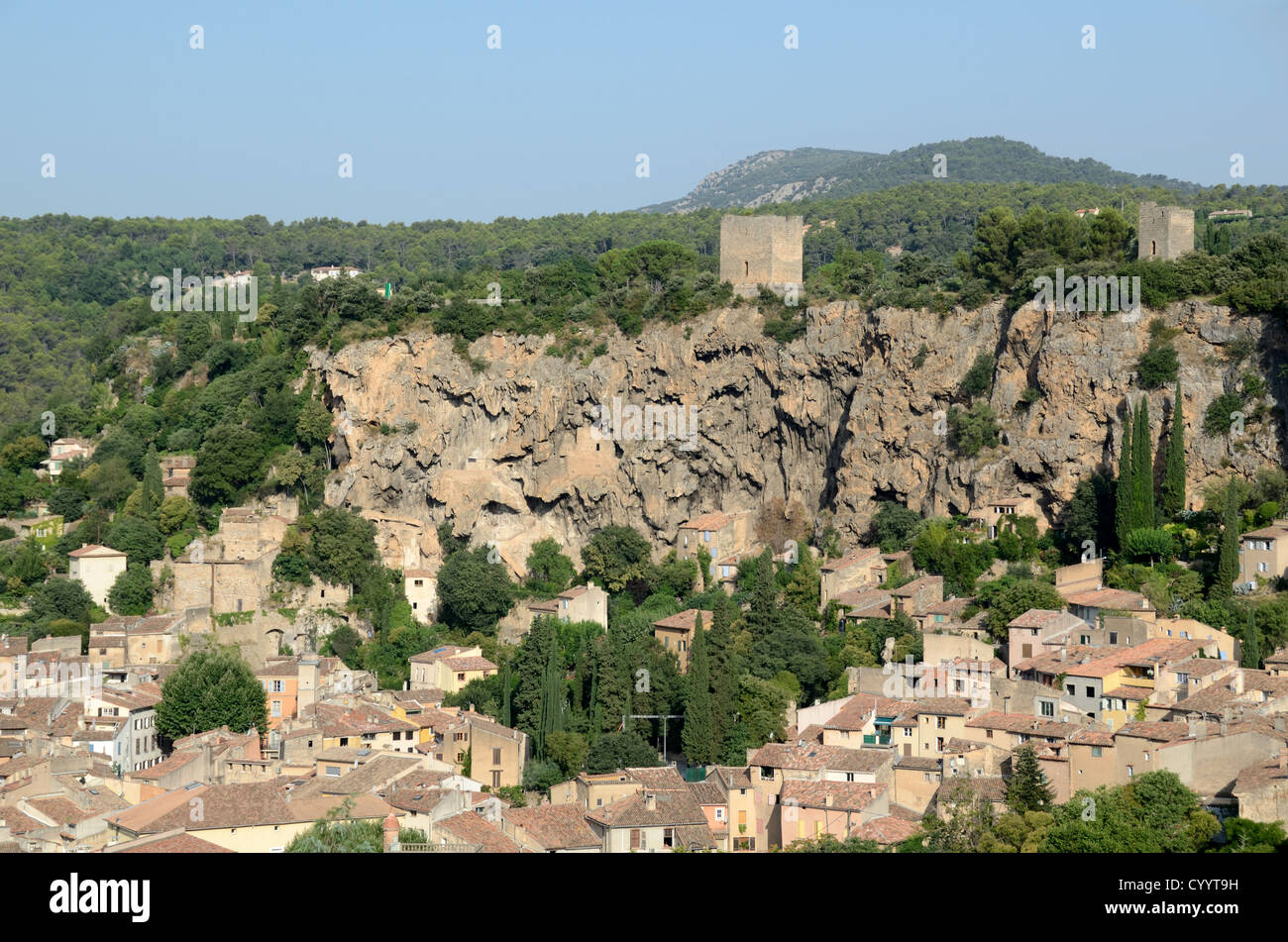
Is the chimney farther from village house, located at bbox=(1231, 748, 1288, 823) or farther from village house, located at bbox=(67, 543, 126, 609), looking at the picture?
village house, located at bbox=(67, 543, 126, 609)

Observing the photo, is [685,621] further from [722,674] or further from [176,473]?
[176,473]

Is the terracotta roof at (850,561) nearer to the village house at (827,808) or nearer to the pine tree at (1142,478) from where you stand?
the pine tree at (1142,478)

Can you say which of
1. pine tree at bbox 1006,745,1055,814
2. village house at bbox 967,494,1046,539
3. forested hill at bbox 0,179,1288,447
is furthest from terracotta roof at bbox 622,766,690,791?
forested hill at bbox 0,179,1288,447

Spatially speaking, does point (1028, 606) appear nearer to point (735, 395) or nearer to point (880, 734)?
point (880, 734)

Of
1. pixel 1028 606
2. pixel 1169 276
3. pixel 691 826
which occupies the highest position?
pixel 1169 276

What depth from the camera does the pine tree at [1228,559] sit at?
35.8m

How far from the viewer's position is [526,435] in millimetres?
50656

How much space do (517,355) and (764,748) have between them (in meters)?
21.1

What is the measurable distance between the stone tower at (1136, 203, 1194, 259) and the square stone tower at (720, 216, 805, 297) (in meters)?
10.9

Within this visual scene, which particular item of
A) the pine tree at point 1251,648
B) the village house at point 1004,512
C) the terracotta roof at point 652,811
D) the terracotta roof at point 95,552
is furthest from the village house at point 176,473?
the pine tree at point 1251,648

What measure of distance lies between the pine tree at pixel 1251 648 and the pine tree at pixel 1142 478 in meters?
4.93

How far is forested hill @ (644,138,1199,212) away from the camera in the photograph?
118m
